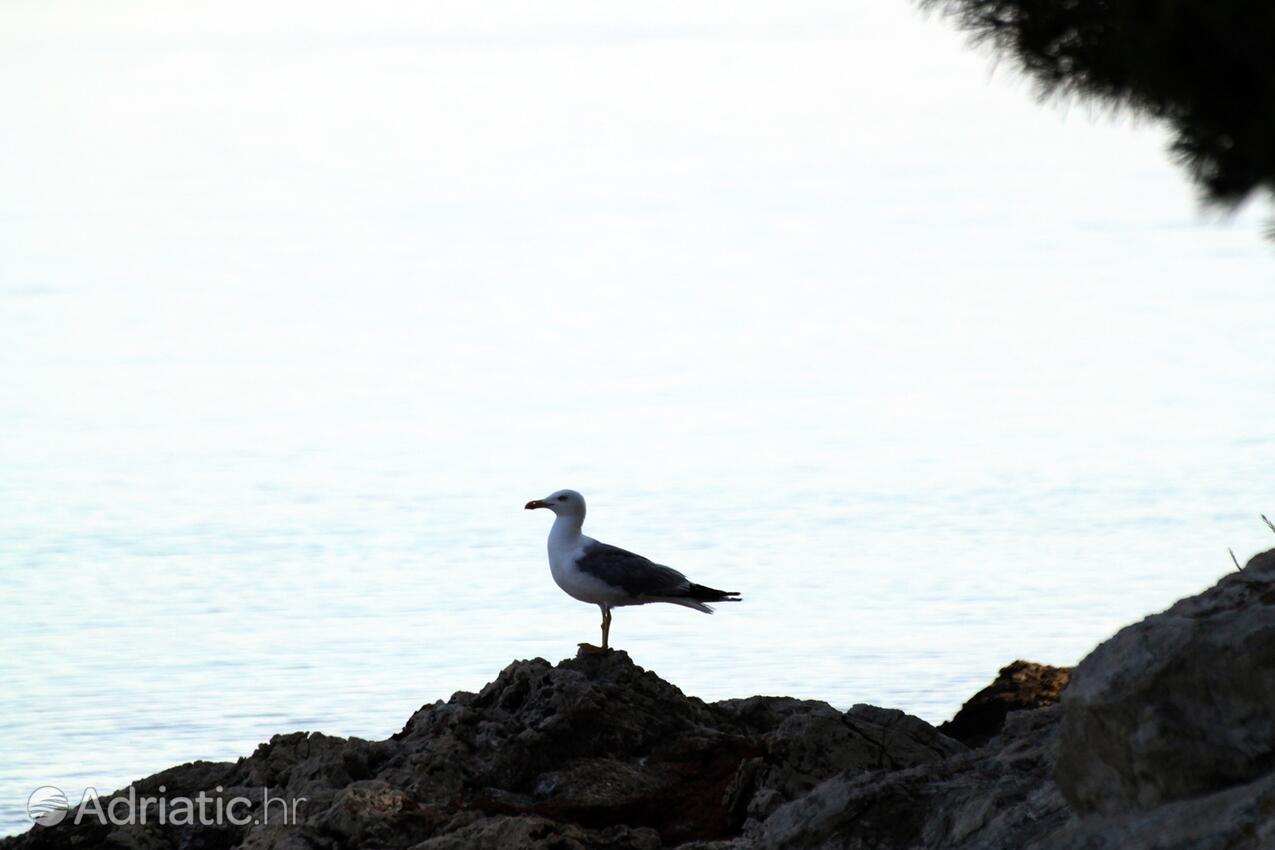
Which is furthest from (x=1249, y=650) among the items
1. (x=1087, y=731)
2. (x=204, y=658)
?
(x=204, y=658)

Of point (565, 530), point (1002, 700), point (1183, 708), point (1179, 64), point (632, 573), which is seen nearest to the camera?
point (1179, 64)

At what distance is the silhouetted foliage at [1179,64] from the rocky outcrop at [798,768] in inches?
37.4

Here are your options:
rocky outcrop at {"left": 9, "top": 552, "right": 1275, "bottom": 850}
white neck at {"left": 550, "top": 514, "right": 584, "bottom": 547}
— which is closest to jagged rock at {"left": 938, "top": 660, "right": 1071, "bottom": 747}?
rocky outcrop at {"left": 9, "top": 552, "right": 1275, "bottom": 850}

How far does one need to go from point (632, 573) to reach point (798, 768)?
6.18 ft

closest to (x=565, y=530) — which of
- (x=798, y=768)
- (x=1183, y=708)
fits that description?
(x=798, y=768)

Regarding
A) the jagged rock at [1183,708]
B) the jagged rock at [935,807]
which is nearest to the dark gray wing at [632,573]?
the jagged rock at [935,807]

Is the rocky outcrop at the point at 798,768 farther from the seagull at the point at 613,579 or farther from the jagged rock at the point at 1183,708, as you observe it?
the seagull at the point at 613,579

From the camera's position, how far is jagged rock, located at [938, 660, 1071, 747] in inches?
294

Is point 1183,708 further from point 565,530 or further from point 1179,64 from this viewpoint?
point 565,530

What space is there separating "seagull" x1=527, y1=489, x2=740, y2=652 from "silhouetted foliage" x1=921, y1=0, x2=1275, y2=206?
3375 mm

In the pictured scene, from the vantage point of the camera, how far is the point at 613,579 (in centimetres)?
804

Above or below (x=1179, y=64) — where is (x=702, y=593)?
above

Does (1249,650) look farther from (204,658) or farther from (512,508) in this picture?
(512,508)

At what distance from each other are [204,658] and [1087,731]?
22.0ft
